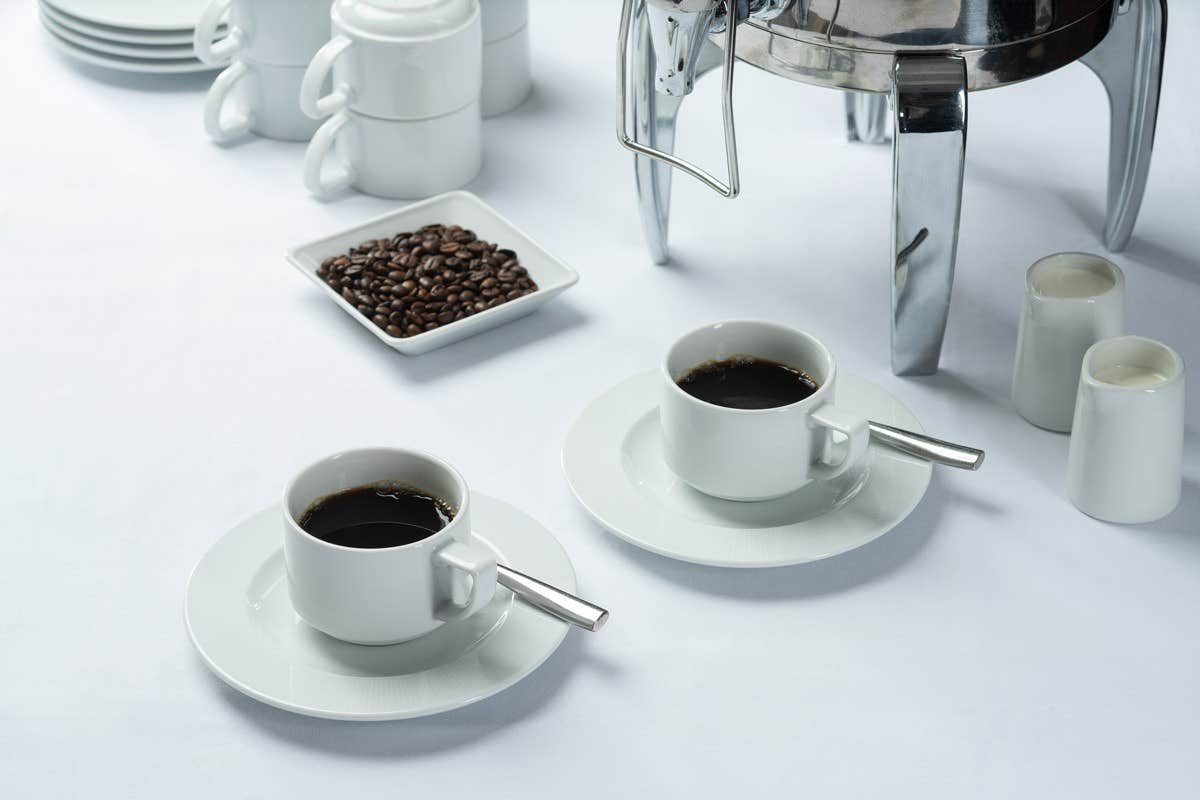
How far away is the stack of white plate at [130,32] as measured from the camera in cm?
130

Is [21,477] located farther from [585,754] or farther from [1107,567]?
[1107,567]

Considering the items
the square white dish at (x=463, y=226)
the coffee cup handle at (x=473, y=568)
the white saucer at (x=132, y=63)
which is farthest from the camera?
the white saucer at (x=132, y=63)

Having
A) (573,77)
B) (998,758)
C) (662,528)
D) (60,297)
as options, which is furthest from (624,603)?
(573,77)

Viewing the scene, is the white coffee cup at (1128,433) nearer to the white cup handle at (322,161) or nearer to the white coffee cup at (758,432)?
the white coffee cup at (758,432)

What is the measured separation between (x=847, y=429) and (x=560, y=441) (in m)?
0.20

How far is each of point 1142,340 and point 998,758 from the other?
0.85 feet

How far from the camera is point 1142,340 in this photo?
0.83 m

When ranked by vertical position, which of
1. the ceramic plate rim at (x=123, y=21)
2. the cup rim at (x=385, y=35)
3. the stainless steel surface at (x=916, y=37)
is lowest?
the ceramic plate rim at (x=123, y=21)

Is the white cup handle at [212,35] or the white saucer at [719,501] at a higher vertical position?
the white cup handle at [212,35]

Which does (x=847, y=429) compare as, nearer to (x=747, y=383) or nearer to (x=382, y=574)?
(x=747, y=383)

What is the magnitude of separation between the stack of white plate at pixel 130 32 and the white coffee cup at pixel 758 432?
66 cm

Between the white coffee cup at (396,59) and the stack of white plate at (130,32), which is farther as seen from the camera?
the stack of white plate at (130,32)

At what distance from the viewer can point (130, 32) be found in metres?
1.30

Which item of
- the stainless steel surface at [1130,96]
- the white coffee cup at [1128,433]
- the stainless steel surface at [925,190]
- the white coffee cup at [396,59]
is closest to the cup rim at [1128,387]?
the white coffee cup at [1128,433]
